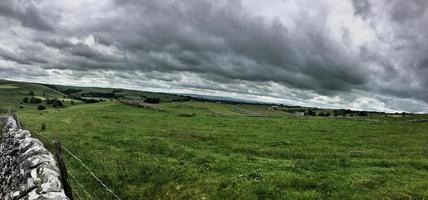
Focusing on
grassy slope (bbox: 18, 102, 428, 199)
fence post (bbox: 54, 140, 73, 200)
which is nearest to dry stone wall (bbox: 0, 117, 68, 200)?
fence post (bbox: 54, 140, 73, 200)

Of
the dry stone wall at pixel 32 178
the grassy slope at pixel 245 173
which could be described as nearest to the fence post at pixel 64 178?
the dry stone wall at pixel 32 178

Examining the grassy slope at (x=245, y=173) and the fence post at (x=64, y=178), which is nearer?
the fence post at (x=64, y=178)

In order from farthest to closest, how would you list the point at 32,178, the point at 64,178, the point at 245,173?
the point at 245,173
the point at 64,178
the point at 32,178

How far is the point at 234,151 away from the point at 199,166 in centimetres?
830

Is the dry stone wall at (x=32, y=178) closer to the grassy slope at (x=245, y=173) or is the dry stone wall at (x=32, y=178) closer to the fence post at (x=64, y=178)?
the fence post at (x=64, y=178)

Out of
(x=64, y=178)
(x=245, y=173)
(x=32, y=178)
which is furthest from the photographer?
(x=245, y=173)

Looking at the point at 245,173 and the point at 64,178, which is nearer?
the point at 64,178

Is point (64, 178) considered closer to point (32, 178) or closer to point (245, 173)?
point (32, 178)

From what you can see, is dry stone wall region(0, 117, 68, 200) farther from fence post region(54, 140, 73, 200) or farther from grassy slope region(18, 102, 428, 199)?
grassy slope region(18, 102, 428, 199)

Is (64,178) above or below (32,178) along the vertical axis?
below

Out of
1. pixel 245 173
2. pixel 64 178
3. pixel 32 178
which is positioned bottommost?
pixel 245 173

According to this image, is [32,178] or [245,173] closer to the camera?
[32,178]

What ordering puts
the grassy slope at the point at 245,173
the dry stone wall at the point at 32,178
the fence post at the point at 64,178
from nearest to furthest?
the dry stone wall at the point at 32,178 < the fence post at the point at 64,178 < the grassy slope at the point at 245,173

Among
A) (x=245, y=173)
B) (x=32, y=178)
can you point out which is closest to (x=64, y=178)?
(x=32, y=178)
